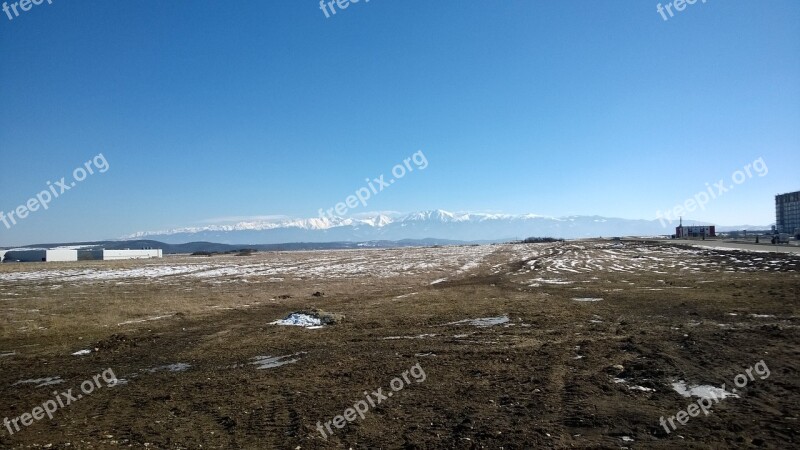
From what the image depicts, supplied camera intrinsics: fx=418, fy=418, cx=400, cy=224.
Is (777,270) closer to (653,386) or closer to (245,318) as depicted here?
(653,386)

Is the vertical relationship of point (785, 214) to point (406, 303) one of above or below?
above

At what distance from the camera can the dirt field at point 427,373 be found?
6750 millimetres

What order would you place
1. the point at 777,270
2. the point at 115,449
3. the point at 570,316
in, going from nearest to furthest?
the point at 115,449 < the point at 570,316 < the point at 777,270

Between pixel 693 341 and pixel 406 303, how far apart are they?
12.6 meters

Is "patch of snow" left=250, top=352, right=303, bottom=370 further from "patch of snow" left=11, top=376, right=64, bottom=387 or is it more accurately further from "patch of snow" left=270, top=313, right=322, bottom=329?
"patch of snow" left=11, top=376, right=64, bottom=387

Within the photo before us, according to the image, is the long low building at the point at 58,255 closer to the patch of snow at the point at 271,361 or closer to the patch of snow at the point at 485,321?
the patch of snow at the point at 271,361

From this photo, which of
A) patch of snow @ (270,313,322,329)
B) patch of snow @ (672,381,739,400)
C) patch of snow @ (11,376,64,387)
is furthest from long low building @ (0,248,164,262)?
patch of snow @ (672,381,739,400)

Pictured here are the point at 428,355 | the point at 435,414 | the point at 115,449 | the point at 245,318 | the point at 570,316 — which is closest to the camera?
the point at 115,449

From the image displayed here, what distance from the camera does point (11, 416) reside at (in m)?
8.28

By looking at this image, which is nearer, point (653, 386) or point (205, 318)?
point (653, 386)

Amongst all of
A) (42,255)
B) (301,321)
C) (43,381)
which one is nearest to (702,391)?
(301,321)

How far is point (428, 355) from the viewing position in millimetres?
11367

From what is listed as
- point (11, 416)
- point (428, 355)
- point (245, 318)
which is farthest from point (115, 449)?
point (245, 318)

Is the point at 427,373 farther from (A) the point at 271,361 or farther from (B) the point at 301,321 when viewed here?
(B) the point at 301,321
